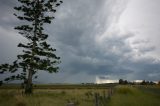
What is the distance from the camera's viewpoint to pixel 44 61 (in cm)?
3338

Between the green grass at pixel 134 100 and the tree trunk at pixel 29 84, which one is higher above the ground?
the tree trunk at pixel 29 84

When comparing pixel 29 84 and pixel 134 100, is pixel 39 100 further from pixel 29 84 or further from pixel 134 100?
pixel 29 84

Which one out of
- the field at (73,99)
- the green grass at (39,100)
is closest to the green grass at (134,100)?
the field at (73,99)

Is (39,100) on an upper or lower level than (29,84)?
lower

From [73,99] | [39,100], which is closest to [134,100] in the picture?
[73,99]

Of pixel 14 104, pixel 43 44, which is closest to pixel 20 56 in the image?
pixel 43 44

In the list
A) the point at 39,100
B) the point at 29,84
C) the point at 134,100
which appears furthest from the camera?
the point at 29,84

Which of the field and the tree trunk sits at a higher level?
the tree trunk

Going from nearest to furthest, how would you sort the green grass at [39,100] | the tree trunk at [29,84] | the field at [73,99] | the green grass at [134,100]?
1. the green grass at [39,100]
2. the field at [73,99]
3. the green grass at [134,100]
4. the tree trunk at [29,84]

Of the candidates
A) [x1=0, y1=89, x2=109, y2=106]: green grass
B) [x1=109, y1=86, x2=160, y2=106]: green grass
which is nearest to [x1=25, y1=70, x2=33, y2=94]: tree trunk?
[x1=0, y1=89, x2=109, y2=106]: green grass

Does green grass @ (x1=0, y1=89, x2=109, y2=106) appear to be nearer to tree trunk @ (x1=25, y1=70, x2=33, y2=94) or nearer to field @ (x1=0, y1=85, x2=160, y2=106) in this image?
field @ (x1=0, y1=85, x2=160, y2=106)

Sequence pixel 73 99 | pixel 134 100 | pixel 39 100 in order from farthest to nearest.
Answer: pixel 134 100, pixel 73 99, pixel 39 100

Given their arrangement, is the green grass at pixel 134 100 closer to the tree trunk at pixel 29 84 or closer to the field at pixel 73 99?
the field at pixel 73 99

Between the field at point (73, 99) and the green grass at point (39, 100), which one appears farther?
the field at point (73, 99)
